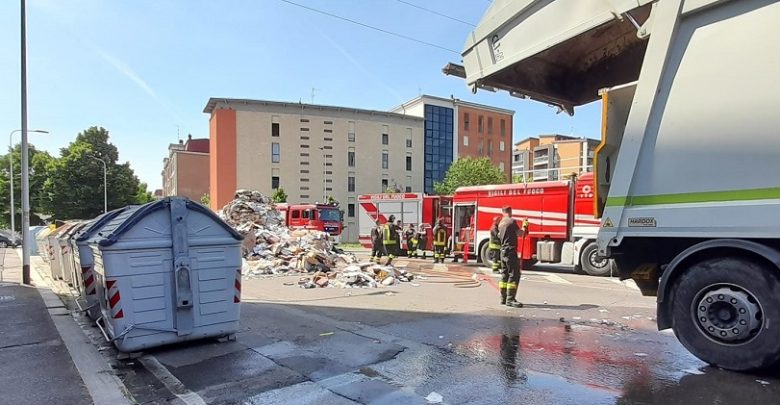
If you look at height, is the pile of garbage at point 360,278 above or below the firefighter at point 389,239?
below

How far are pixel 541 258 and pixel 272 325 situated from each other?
9.52 meters

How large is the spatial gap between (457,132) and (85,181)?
4030 centimetres

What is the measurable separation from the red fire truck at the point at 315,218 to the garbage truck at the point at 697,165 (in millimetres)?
23913

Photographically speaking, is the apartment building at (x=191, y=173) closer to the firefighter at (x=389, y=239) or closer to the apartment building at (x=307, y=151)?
the apartment building at (x=307, y=151)

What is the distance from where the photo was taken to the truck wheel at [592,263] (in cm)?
1325

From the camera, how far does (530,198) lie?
14.9 metres

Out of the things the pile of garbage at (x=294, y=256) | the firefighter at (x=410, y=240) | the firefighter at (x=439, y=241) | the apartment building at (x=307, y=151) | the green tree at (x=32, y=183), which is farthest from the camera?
the green tree at (x=32, y=183)

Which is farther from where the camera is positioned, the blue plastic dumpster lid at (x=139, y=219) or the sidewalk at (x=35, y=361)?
the blue plastic dumpster lid at (x=139, y=219)

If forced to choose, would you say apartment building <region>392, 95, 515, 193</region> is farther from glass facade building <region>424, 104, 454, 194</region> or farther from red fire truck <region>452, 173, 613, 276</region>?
red fire truck <region>452, 173, 613, 276</region>

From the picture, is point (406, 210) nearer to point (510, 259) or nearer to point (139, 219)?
point (510, 259)

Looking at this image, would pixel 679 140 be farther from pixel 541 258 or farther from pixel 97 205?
pixel 97 205

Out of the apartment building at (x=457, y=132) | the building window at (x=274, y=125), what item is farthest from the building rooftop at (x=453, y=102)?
the building window at (x=274, y=125)

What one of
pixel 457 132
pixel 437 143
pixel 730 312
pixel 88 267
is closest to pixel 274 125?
pixel 437 143

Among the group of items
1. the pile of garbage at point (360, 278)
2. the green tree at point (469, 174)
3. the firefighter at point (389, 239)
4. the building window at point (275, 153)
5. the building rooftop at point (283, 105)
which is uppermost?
the building rooftop at point (283, 105)
